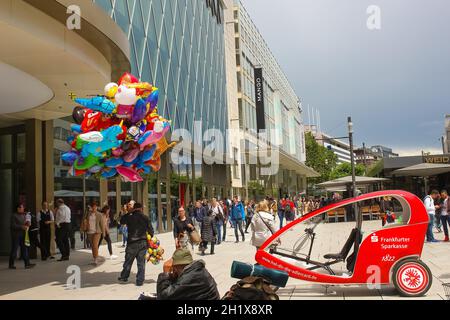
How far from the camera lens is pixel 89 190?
58.1 feet

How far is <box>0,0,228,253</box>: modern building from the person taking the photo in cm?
902

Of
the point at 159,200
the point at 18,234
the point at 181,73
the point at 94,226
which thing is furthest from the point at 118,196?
the point at 181,73

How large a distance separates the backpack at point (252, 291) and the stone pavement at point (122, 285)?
350cm

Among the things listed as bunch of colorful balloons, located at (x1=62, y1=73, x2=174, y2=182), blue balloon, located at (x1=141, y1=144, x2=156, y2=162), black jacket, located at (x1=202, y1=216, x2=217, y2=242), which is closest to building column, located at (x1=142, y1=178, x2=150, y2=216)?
black jacket, located at (x1=202, y1=216, x2=217, y2=242)

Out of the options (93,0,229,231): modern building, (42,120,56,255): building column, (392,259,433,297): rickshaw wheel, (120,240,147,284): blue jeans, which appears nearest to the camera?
(392,259,433,297): rickshaw wheel

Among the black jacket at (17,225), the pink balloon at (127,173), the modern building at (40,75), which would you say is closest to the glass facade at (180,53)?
the modern building at (40,75)

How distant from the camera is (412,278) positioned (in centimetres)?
755

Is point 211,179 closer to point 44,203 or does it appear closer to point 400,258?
point 44,203

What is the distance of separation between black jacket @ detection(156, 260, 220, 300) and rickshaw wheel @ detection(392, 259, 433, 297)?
154 inches

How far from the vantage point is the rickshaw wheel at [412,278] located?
752cm

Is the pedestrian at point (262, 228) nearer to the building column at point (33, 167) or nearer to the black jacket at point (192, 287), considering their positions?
the black jacket at point (192, 287)

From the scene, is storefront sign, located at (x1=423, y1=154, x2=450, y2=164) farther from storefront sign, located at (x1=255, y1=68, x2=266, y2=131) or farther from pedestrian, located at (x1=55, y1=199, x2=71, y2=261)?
pedestrian, located at (x1=55, y1=199, x2=71, y2=261)

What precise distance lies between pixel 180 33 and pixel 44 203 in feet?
52.8
